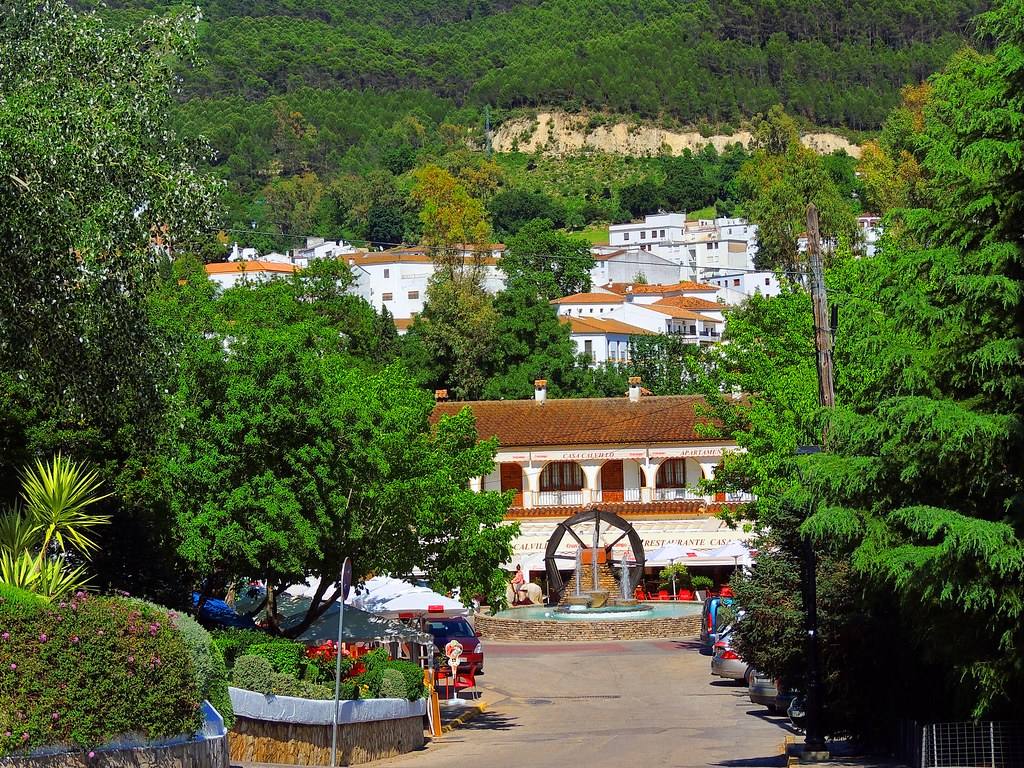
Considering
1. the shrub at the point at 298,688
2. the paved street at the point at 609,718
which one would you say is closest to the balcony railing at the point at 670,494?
the paved street at the point at 609,718

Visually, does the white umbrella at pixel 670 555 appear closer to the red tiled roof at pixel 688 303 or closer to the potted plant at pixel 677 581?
the potted plant at pixel 677 581

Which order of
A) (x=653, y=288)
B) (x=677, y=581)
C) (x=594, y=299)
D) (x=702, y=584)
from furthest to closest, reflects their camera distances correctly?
(x=653, y=288)
(x=594, y=299)
(x=677, y=581)
(x=702, y=584)

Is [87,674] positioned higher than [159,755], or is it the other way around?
[87,674]

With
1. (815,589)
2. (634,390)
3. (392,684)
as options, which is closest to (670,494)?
(634,390)

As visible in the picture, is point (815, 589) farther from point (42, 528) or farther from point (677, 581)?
point (677, 581)

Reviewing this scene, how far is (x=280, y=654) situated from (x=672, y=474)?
136 ft

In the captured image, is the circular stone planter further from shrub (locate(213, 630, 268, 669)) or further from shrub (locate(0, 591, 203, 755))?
shrub (locate(0, 591, 203, 755))

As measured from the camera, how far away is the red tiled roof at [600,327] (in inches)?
4471

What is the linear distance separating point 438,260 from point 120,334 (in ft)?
242

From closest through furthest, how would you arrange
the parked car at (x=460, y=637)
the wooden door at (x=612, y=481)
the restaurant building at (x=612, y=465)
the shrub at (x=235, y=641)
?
the shrub at (x=235, y=641)
the parked car at (x=460, y=637)
the restaurant building at (x=612, y=465)
the wooden door at (x=612, y=481)

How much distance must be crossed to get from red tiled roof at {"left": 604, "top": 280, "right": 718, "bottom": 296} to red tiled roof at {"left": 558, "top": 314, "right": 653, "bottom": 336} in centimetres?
1971

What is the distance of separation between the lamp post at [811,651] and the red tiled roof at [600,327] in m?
89.2

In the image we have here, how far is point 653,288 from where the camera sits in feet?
478

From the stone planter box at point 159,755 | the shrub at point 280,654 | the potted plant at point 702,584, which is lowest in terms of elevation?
the stone planter box at point 159,755
